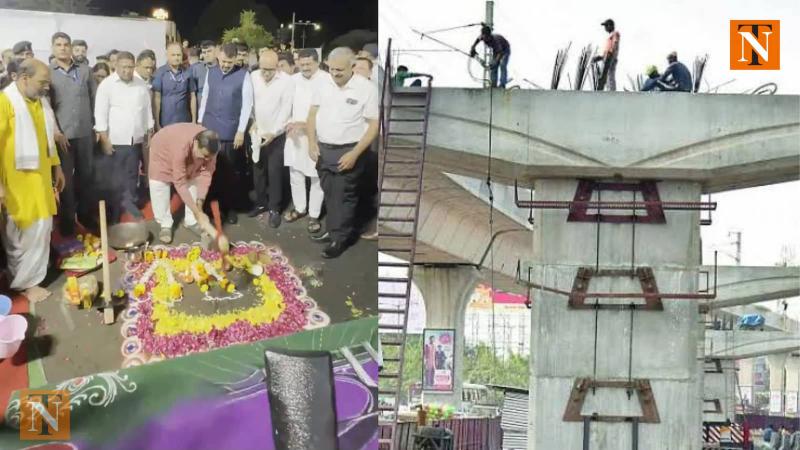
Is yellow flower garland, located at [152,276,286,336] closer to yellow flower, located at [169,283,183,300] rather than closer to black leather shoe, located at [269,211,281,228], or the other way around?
yellow flower, located at [169,283,183,300]

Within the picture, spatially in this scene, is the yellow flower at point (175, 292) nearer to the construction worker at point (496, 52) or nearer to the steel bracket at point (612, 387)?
the construction worker at point (496, 52)

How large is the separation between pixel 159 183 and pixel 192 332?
1.26 meters

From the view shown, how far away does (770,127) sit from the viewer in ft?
37.8

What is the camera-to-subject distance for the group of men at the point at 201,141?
988 cm

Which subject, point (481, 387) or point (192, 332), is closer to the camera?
point (192, 332)

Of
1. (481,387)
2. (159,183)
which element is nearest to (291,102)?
(159,183)

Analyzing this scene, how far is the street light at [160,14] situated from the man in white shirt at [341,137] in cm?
136

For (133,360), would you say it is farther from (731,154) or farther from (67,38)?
(731,154)

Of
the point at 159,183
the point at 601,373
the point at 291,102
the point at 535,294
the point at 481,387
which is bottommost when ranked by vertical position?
the point at 481,387

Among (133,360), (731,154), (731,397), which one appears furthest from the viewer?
(731,397)

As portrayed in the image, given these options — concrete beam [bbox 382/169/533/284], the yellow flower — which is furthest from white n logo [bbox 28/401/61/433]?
concrete beam [bbox 382/169/533/284]

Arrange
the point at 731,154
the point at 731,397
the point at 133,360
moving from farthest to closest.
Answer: the point at 731,397
the point at 731,154
the point at 133,360

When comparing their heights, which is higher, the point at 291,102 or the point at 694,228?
the point at 291,102

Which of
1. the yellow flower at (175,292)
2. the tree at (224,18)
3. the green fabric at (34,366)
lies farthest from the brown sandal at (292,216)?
the green fabric at (34,366)
